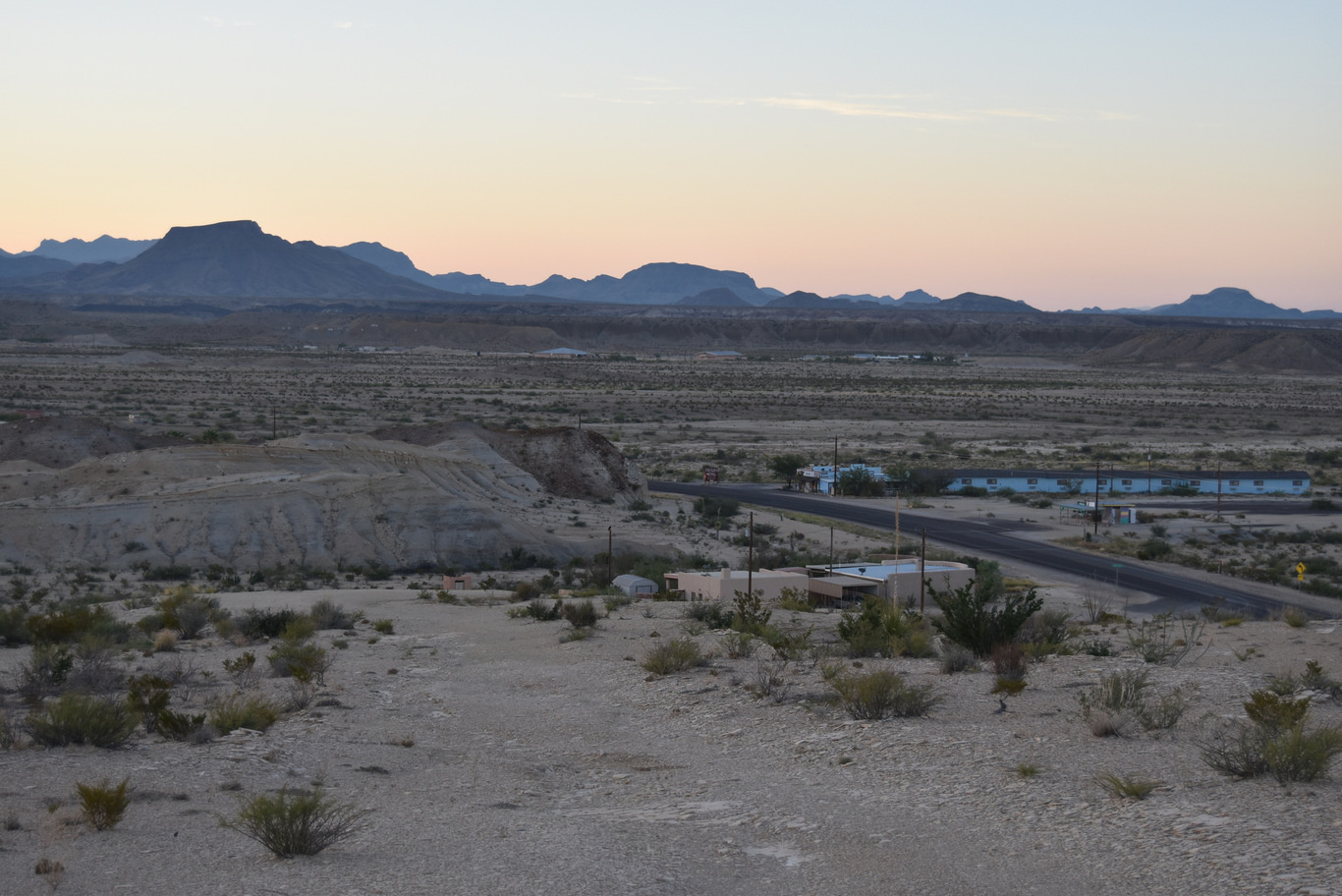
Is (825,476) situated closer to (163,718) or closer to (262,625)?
(262,625)

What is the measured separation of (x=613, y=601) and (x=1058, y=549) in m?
27.3

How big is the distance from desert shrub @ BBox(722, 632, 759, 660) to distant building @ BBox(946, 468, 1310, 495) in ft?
155

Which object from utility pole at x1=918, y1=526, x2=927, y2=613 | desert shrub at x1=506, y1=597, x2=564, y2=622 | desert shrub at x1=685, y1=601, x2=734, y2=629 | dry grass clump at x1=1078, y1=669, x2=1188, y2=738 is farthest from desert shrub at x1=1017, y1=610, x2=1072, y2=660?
desert shrub at x1=506, y1=597, x2=564, y2=622

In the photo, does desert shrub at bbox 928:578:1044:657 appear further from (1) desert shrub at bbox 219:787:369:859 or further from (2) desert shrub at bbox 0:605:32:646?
(2) desert shrub at bbox 0:605:32:646

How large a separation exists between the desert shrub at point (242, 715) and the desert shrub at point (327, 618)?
338 inches

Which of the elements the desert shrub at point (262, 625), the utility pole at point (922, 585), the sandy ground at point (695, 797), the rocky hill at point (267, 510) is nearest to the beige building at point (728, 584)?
the utility pole at point (922, 585)

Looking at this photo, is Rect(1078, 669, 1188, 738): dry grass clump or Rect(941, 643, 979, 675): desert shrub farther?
Rect(941, 643, 979, 675): desert shrub

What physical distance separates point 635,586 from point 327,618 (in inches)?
433

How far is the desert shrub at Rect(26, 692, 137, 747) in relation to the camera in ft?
41.2

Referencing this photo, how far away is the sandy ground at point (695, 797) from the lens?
9.38 m

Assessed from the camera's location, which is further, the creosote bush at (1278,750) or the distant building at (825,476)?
the distant building at (825,476)

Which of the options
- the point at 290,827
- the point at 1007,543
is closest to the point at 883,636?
the point at 290,827

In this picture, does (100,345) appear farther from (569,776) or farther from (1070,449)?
(569,776)

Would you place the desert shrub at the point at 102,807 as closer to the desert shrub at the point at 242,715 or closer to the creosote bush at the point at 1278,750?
the desert shrub at the point at 242,715
